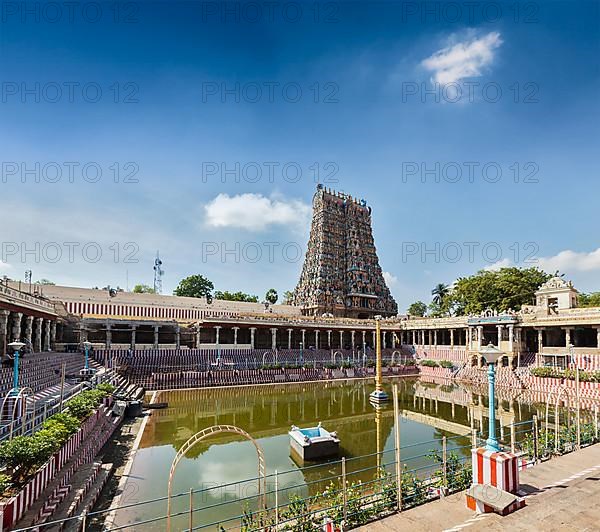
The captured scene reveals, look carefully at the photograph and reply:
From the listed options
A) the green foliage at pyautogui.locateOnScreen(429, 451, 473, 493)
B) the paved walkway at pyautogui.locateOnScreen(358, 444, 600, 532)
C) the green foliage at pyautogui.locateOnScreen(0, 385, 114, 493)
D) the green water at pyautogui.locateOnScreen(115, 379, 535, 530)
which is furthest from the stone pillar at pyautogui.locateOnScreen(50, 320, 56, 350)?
the paved walkway at pyautogui.locateOnScreen(358, 444, 600, 532)

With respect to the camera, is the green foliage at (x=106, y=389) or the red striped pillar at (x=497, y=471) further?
the green foliage at (x=106, y=389)

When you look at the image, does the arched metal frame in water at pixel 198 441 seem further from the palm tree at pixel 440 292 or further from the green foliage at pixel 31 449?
the palm tree at pixel 440 292

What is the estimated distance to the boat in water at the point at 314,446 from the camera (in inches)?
451

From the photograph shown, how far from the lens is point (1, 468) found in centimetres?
637

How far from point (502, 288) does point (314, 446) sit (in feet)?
131

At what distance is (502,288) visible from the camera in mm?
44219

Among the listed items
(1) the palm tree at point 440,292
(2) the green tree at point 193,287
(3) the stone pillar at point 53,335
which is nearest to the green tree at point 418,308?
(1) the palm tree at point 440,292

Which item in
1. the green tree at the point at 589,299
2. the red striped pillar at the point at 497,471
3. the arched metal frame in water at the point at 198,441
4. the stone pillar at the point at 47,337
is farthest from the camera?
the green tree at the point at 589,299

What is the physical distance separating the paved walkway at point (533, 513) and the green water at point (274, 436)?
0.95 meters

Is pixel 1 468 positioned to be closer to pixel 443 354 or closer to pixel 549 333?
pixel 443 354

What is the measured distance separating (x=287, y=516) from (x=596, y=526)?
4.34 metres

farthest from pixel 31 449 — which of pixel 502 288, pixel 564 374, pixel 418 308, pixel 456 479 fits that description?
pixel 418 308

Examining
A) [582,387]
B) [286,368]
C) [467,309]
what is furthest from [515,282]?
[286,368]

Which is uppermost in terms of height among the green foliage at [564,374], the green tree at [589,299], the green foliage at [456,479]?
the green tree at [589,299]
